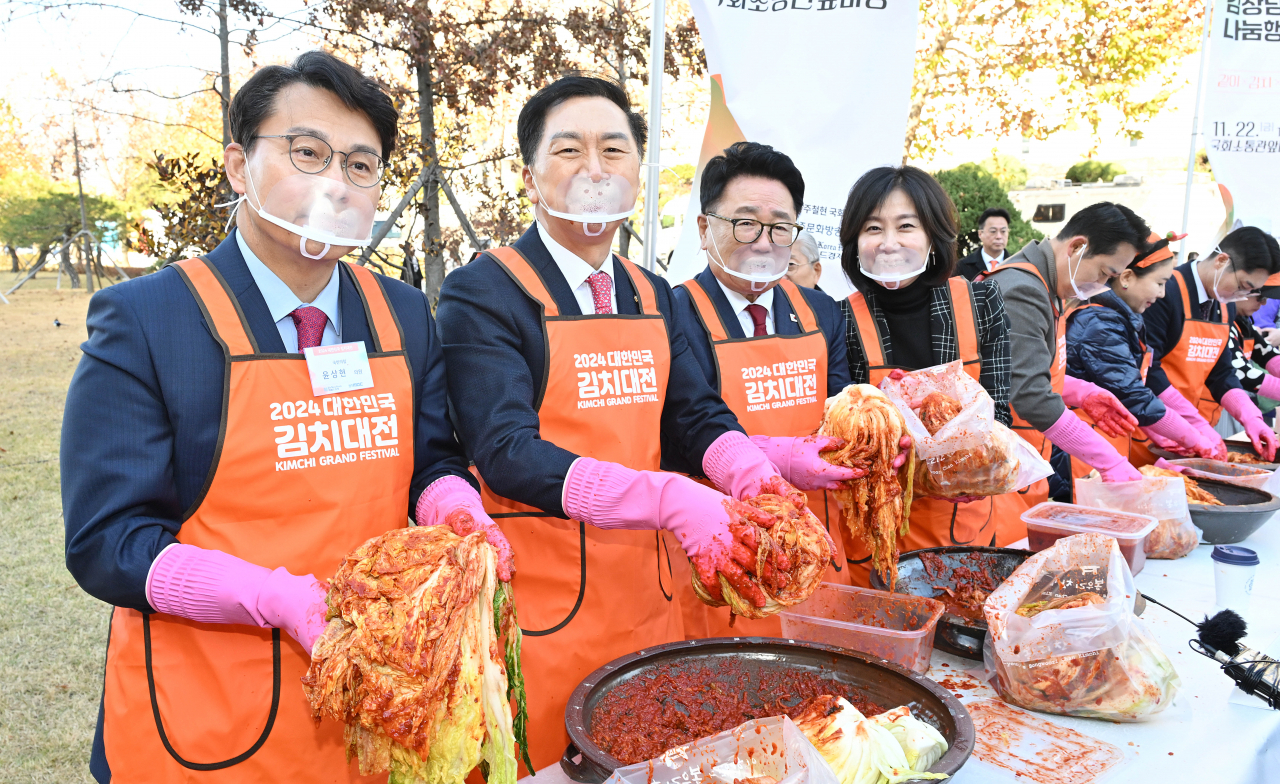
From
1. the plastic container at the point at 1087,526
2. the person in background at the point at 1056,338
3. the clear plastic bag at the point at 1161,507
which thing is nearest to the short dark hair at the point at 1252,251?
the person in background at the point at 1056,338

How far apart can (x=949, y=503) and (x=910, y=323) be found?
0.72 m

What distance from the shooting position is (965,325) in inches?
129

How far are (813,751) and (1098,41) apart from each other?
14.5m

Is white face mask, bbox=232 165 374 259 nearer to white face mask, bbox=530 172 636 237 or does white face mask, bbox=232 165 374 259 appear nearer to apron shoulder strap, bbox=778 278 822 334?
white face mask, bbox=530 172 636 237

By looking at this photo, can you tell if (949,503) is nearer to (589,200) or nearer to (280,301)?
(589,200)

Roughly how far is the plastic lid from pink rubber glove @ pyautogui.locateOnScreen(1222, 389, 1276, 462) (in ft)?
8.69

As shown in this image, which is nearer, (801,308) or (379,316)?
(379,316)

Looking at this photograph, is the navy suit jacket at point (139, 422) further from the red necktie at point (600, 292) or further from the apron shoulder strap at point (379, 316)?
the red necktie at point (600, 292)

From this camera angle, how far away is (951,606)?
8.33 feet

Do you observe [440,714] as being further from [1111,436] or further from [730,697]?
[1111,436]

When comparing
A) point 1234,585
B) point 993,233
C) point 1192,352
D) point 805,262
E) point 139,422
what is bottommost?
point 1234,585

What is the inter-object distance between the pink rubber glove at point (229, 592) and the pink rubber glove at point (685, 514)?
2.07 feet

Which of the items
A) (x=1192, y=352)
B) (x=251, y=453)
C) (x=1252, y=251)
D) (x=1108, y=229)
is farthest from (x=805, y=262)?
(x=1252, y=251)

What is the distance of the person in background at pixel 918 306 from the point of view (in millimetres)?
3148
